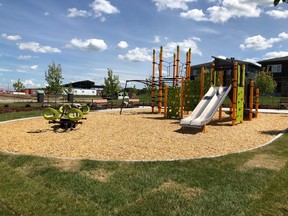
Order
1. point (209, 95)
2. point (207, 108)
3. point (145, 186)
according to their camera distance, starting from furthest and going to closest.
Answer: point (209, 95) → point (207, 108) → point (145, 186)

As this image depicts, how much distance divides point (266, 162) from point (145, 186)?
310 centimetres

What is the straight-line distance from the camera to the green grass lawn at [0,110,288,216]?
4082 mm

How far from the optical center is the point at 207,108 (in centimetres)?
1252

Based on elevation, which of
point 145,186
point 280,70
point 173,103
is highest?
point 280,70

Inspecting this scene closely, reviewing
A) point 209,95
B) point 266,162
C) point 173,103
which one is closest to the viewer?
Answer: point 266,162

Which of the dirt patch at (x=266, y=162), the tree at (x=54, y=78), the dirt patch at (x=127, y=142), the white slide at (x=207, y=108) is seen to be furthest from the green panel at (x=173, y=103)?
the tree at (x=54, y=78)

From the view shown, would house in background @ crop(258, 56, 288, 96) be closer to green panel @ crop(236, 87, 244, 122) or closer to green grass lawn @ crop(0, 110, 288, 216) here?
green panel @ crop(236, 87, 244, 122)

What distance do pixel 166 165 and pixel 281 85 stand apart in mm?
48106

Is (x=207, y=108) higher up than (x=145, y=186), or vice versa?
(x=207, y=108)

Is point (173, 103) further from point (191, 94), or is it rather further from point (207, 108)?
point (207, 108)

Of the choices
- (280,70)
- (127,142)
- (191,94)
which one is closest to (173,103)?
(191,94)

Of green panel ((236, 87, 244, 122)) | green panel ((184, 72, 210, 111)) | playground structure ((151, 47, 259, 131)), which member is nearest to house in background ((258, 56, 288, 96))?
playground structure ((151, 47, 259, 131))

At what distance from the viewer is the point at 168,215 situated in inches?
153

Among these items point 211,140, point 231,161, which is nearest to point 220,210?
point 231,161
